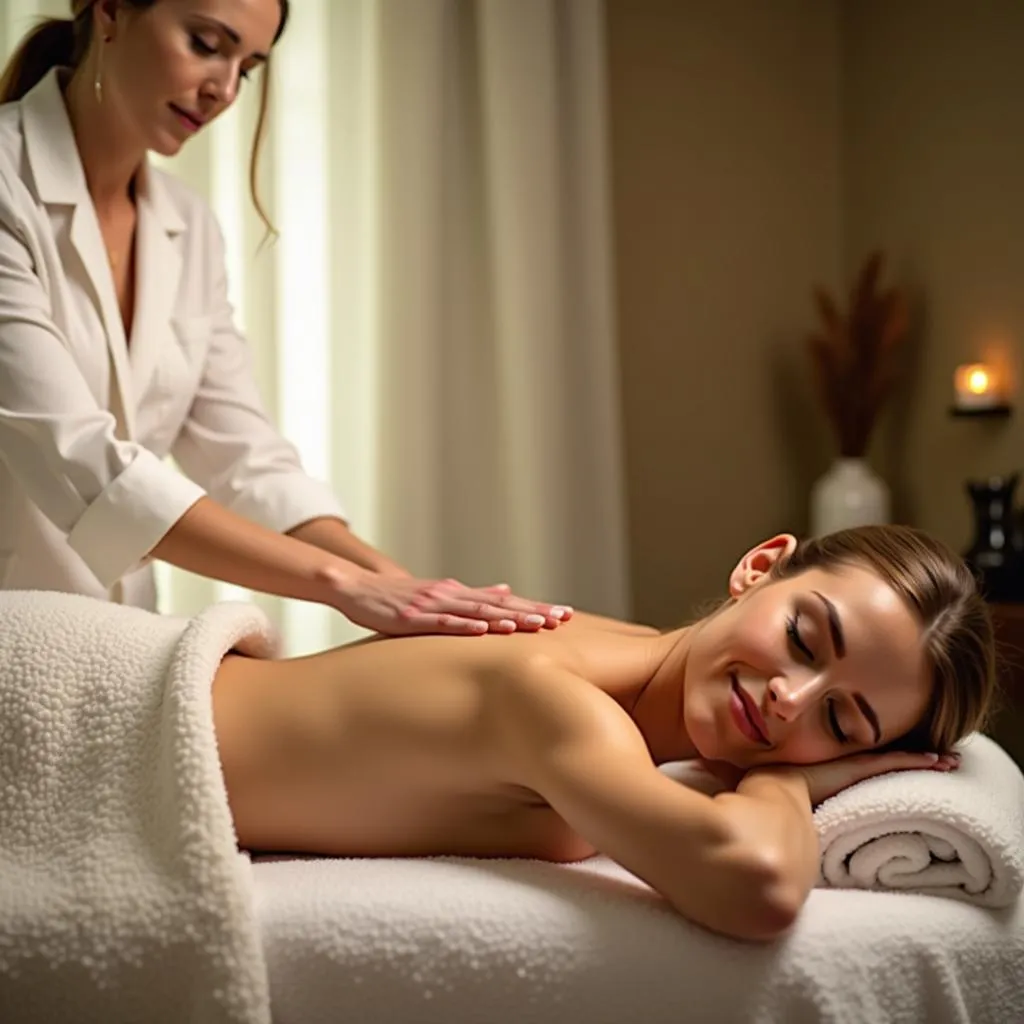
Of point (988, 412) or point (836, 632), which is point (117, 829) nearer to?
point (836, 632)

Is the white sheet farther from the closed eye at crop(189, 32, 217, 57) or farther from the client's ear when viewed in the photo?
the closed eye at crop(189, 32, 217, 57)

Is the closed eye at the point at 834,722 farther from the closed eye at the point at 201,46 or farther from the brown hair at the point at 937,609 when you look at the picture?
the closed eye at the point at 201,46

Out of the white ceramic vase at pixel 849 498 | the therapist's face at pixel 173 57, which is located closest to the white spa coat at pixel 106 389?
the therapist's face at pixel 173 57

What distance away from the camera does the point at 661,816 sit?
110 centimetres

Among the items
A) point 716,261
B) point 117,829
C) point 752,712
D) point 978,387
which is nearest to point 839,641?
point 752,712

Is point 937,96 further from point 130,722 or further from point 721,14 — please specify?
point 130,722

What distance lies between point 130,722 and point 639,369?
2.59 meters

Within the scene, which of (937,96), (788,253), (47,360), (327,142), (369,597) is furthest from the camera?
(788,253)

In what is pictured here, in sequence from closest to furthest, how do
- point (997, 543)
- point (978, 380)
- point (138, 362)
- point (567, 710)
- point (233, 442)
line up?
point (567, 710) < point (138, 362) < point (233, 442) < point (997, 543) < point (978, 380)

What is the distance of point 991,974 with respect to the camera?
3.77ft

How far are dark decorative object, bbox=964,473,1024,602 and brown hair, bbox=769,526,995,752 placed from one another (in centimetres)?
171

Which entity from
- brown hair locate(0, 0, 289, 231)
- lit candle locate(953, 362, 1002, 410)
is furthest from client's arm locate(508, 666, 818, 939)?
lit candle locate(953, 362, 1002, 410)

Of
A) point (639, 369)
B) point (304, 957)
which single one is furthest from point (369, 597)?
point (639, 369)

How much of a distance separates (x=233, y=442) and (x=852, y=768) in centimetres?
119
